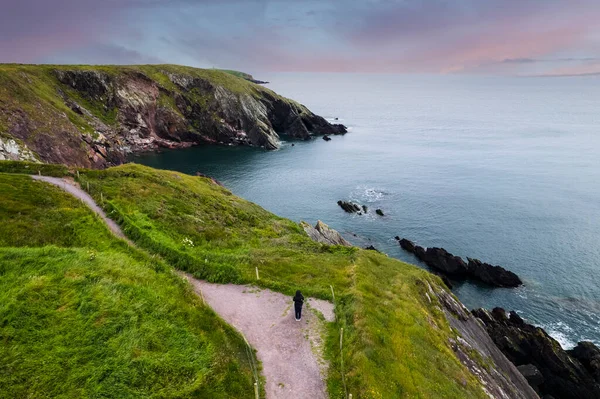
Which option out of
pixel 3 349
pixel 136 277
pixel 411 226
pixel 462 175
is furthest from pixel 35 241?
pixel 462 175

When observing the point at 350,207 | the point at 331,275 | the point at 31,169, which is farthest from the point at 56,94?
the point at 331,275

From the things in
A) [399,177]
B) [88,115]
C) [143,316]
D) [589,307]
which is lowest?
[589,307]

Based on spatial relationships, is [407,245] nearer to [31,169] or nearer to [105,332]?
[105,332]

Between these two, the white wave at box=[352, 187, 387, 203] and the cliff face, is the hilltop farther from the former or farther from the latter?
the cliff face

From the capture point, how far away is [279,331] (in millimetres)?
22391

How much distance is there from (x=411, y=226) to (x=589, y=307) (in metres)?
34.4

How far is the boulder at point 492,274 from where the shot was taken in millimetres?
59281

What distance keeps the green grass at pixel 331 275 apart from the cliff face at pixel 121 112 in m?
56.0

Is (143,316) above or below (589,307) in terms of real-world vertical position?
above

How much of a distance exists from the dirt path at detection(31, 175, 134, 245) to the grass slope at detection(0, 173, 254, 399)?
6.74 m

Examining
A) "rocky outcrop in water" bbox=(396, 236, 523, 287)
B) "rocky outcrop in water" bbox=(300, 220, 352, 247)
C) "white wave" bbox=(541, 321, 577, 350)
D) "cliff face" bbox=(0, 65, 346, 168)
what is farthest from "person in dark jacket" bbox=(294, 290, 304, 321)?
"cliff face" bbox=(0, 65, 346, 168)

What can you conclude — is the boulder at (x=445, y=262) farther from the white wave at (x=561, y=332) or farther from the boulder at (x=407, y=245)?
the white wave at (x=561, y=332)

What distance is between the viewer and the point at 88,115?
5266 inches

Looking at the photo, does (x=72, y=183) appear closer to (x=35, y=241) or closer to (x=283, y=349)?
(x=35, y=241)
